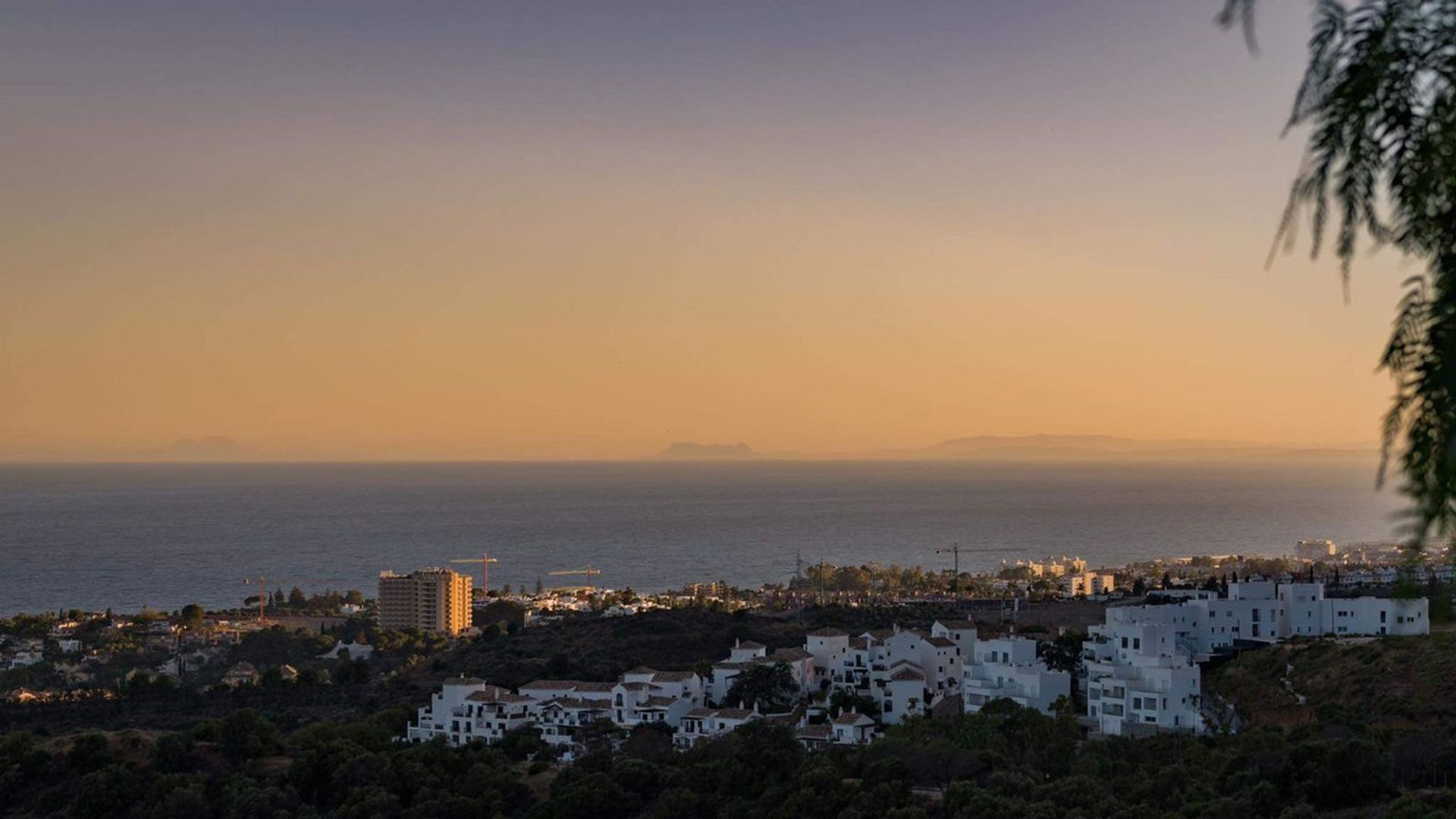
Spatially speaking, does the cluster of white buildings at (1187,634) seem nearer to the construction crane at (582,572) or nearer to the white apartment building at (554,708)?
the white apartment building at (554,708)

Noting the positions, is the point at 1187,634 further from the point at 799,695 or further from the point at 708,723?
the point at 708,723

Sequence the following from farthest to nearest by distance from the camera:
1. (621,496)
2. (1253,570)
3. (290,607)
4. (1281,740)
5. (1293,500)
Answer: (621,496), (1293,500), (290,607), (1253,570), (1281,740)

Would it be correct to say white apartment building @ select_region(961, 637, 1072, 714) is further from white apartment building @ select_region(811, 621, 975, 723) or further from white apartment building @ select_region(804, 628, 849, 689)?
white apartment building @ select_region(804, 628, 849, 689)

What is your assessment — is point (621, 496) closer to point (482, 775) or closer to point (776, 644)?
point (776, 644)

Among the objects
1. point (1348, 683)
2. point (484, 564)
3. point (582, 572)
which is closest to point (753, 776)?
point (1348, 683)

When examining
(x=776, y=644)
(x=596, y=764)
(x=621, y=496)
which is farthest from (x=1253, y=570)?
(x=621, y=496)

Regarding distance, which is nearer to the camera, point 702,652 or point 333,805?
point 333,805

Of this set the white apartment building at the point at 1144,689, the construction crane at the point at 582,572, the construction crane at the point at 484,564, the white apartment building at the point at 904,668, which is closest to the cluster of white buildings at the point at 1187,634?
the white apartment building at the point at 1144,689

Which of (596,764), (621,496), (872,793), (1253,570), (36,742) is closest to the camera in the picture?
(872,793)
